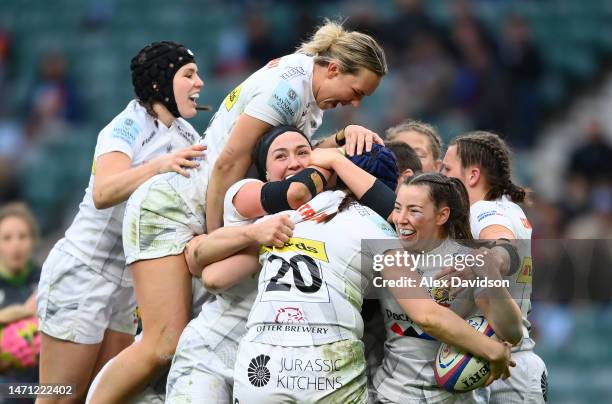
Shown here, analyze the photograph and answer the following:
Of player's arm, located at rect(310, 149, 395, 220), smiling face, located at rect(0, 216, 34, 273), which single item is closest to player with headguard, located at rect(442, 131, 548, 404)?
player's arm, located at rect(310, 149, 395, 220)

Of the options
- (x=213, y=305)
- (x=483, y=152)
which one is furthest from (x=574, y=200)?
(x=213, y=305)

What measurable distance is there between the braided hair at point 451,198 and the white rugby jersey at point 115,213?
1607 mm

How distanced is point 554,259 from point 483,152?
11.0ft

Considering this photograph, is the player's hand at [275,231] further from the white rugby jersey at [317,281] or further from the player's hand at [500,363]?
the player's hand at [500,363]

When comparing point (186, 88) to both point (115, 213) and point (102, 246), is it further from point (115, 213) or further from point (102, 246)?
point (102, 246)

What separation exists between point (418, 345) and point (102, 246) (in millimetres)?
1931

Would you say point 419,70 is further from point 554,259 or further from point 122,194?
point 122,194

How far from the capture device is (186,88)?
18.4 ft

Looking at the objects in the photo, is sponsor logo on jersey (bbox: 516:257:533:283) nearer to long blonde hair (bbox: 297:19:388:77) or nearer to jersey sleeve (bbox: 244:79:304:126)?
long blonde hair (bbox: 297:19:388:77)

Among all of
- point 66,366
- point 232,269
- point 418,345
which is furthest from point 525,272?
point 66,366

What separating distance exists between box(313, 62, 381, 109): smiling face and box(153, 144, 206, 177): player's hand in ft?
2.10

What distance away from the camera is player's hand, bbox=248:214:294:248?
177 inches

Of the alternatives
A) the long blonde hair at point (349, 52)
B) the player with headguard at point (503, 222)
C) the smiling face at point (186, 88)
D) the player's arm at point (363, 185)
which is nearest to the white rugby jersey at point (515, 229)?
the player with headguard at point (503, 222)

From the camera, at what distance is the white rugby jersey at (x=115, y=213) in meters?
5.58
